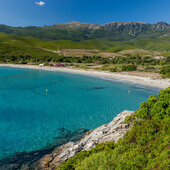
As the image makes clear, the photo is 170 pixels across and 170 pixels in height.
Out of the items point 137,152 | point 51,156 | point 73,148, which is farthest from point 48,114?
point 137,152

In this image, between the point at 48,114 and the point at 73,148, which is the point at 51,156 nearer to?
the point at 73,148

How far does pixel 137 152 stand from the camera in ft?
27.7

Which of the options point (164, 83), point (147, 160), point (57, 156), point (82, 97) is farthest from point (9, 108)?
point (164, 83)

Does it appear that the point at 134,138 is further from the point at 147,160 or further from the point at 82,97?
the point at 82,97

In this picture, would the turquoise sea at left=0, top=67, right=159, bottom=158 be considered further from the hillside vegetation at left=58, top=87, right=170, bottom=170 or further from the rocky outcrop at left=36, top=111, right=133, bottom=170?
the hillside vegetation at left=58, top=87, right=170, bottom=170

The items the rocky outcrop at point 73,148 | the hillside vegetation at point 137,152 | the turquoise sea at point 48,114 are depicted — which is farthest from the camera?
the turquoise sea at point 48,114

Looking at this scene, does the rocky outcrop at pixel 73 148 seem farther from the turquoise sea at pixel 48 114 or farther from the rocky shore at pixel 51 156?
the turquoise sea at pixel 48 114

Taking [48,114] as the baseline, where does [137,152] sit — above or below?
above

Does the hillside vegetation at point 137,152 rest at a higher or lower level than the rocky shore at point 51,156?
higher

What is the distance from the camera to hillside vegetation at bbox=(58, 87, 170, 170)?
7.52m

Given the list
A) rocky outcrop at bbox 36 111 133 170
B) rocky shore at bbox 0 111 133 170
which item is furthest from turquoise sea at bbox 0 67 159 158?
rocky outcrop at bbox 36 111 133 170

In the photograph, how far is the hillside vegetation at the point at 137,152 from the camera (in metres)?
7.52

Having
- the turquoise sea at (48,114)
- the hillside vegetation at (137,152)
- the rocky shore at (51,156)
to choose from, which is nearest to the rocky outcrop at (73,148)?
the rocky shore at (51,156)

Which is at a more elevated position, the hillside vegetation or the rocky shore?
the hillside vegetation
